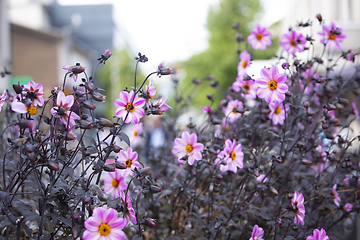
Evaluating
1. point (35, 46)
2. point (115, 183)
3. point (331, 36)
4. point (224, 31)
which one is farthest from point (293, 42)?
point (35, 46)

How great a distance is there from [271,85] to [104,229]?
2.52 ft

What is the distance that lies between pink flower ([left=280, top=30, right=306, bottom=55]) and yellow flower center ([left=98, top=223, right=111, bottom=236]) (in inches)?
48.9

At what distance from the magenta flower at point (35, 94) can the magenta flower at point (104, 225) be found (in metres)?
0.41

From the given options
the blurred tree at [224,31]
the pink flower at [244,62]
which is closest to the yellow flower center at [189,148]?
the pink flower at [244,62]

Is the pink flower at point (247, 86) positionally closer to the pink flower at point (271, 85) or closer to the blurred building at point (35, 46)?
the pink flower at point (271, 85)

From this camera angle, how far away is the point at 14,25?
47.0 ft

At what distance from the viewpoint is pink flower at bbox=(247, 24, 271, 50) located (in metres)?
1.80

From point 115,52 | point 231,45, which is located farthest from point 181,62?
point 115,52

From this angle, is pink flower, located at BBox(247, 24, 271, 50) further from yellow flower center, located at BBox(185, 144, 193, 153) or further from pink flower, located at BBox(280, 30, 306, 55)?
yellow flower center, located at BBox(185, 144, 193, 153)

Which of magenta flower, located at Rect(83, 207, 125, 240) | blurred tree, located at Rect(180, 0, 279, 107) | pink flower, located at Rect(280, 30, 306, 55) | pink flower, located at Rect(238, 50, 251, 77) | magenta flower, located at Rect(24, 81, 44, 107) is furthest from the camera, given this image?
blurred tree, located at Rect(180, 0, 279, 107)

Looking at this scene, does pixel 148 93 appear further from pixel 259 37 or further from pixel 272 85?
pixel 259 37

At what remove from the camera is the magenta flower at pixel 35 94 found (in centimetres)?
99

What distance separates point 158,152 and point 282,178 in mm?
1067

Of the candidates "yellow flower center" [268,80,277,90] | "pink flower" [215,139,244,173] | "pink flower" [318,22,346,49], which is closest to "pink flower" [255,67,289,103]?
"yellow flower center" [268,80,277,90]
